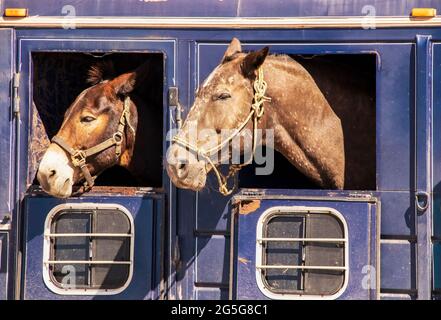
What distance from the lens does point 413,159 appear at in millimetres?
5715

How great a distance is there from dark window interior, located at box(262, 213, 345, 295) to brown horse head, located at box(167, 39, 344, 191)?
0.39 metres

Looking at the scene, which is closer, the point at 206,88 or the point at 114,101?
the point at 206,88

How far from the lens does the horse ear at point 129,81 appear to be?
19.9 feet

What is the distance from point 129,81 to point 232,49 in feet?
2.42

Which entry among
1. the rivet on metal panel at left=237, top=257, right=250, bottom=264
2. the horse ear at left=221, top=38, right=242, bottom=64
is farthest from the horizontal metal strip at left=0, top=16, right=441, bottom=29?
the rivet on metal panel at left=237, top=257, right=250, bottom=264

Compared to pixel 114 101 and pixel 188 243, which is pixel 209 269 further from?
pixel 114 101

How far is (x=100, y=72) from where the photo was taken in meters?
6.26

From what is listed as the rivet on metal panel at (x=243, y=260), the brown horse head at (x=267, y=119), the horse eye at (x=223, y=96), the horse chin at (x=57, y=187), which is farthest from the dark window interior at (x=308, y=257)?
the horse chin at (x=57, y=187)

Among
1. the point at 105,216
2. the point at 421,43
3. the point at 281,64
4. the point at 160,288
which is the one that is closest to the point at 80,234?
the point at 105,216

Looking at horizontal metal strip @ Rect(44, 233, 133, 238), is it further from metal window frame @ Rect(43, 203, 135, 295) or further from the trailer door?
the trailer door

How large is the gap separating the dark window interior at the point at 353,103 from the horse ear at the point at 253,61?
56 cm

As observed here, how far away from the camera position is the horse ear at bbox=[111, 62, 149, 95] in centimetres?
607

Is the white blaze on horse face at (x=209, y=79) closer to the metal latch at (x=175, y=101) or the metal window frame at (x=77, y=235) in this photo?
the metal latch at (x=175, y=101)

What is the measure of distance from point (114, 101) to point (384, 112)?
1.60 meters
